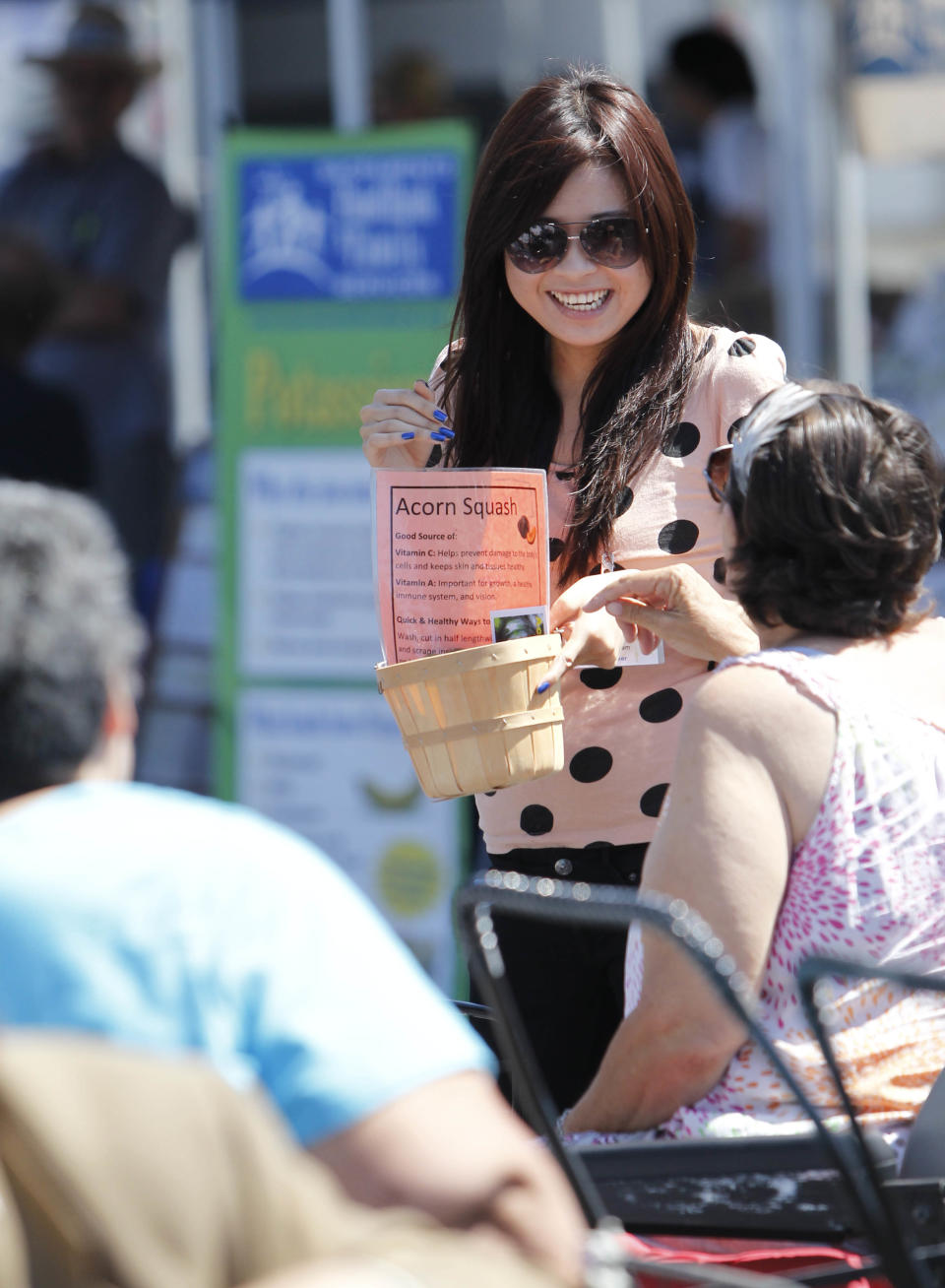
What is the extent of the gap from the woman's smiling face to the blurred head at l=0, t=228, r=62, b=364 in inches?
131

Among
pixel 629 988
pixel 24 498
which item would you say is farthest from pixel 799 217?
pixel 24 498

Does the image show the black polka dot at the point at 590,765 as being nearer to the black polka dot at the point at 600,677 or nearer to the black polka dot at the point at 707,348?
the black polka dot at the point at 600,677

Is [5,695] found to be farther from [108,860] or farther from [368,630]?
[368,630]

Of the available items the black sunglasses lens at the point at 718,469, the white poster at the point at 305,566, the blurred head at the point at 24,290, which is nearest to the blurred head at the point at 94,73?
the blurred head at the point at 24,290

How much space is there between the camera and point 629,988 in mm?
1933

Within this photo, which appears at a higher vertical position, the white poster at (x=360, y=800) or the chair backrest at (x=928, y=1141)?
the chair backrest at (x=928, y=1141)

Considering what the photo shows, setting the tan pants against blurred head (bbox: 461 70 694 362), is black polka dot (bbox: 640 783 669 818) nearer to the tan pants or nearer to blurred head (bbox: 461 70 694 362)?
blurred head (bbox: 461 70 694 362)

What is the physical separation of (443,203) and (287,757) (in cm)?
171

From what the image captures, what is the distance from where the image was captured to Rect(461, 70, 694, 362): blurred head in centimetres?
233

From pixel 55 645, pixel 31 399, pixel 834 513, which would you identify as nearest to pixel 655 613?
pixel 834 513


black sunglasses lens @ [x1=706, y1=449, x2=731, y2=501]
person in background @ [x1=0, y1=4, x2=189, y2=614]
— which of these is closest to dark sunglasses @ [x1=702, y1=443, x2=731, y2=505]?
black sunglasses lens @ [x1=706, y1=449, x2=731, y2=501]

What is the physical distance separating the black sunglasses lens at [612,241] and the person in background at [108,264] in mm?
3245

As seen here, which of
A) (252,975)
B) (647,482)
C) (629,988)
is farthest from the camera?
(647,482)

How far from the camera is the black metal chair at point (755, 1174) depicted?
1.40 metres
